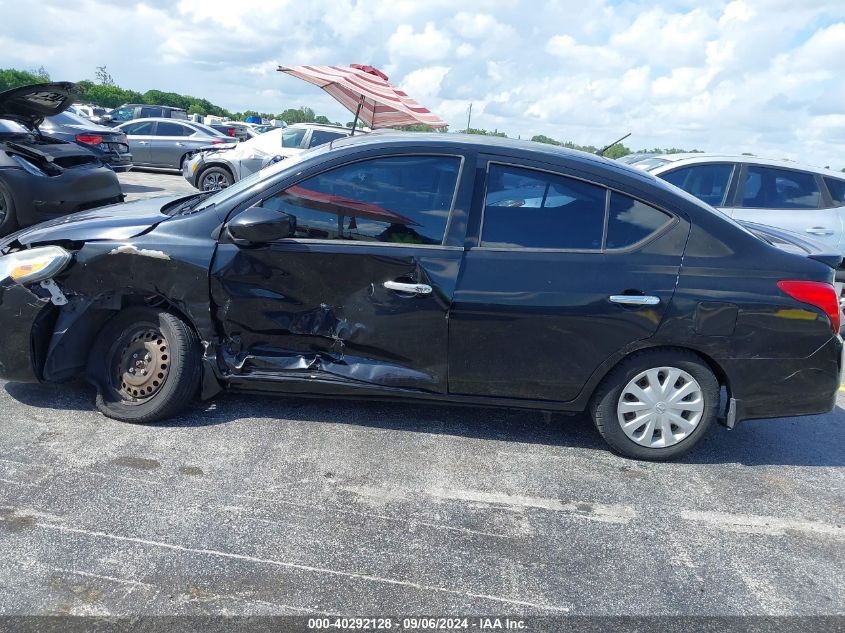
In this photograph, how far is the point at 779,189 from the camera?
7410 millimetres

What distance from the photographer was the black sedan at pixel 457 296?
3.70 meters

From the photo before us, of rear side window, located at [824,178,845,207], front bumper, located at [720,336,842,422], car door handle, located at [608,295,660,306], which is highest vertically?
rear side window, located at [824,178,845,207]

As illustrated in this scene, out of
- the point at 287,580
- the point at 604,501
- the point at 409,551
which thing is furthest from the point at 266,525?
the point at 604,501

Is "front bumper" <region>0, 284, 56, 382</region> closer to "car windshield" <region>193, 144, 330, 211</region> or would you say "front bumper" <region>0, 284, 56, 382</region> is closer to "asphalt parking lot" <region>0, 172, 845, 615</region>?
"asphalt parking lot" <region>0, 172, 845, 615</region>

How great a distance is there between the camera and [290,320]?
152 inches

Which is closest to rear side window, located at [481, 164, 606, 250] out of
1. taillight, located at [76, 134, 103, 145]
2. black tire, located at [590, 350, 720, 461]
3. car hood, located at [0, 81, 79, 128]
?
black tire, located at [590, 350, 720, 461]


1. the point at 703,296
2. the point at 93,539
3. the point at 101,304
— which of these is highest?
the point at 703,296

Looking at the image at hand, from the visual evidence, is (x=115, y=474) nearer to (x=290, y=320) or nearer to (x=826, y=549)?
(x=290, y=320)

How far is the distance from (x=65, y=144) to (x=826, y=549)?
899 cm

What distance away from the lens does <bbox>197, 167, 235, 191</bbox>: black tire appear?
45.3ft

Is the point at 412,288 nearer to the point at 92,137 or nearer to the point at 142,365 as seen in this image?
the point at 142,365

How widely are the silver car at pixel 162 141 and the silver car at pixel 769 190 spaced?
14.3 m

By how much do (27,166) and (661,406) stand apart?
738cm

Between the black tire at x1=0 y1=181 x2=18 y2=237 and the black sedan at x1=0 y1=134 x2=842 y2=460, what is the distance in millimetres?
4590
